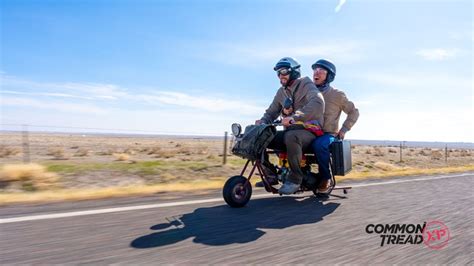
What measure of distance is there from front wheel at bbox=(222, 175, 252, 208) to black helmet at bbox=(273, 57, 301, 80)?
1699 mm

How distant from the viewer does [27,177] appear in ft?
25.1

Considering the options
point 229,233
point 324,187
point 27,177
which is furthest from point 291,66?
point 27,177

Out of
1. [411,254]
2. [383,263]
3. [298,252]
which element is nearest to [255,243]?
[298,252]

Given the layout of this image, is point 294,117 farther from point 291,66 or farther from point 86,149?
point 86,149

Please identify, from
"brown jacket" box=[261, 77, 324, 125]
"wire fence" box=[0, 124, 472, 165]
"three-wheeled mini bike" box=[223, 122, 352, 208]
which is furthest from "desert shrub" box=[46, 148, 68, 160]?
"three-wheeled mini bike" box=[223, 122, 352, 208]

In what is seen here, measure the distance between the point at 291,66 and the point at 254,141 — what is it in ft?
4.25

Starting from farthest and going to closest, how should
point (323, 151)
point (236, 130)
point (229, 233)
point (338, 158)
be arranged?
1. point (338, 158)
2. point (323, 151)
3. point (236, 130)
4. point (229, 233)

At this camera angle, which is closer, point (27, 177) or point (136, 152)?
point (27, 177)

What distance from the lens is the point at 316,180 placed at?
206 inches

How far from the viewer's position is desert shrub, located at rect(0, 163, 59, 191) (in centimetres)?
742

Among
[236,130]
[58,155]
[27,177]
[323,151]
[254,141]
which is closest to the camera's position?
[254,141]

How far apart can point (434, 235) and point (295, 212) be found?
147 cm

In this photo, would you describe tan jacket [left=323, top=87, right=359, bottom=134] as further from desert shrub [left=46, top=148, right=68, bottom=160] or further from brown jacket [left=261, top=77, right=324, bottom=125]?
desert shrub [left=46, top=148, right=68, bottom=160]

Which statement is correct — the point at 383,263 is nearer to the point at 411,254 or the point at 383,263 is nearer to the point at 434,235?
the point at 411,254
